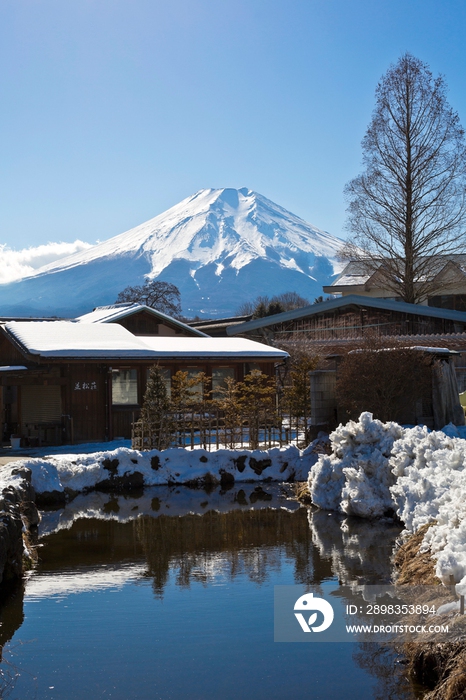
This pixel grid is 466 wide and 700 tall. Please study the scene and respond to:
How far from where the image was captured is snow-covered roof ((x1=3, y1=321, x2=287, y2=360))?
2227cm

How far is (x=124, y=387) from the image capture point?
78.8ft

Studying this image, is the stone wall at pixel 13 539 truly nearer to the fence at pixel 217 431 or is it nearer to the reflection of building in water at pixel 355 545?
the reflection of building in water at pixel 355 545

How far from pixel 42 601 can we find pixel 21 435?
14.6 m

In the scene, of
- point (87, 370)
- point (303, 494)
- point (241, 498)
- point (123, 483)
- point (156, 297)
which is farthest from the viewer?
point (156, 297)

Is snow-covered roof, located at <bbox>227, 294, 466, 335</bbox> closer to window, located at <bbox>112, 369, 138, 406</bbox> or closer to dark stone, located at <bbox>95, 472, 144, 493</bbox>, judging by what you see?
window, located at <bbox>112, 369, 138, 406</bbox>

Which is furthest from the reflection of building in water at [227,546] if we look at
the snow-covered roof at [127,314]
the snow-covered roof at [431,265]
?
the snow-covered roof at [431,265]

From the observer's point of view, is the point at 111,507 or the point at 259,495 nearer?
the point at 111,507

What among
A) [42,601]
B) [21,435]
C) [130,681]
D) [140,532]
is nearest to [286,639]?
[130,681]

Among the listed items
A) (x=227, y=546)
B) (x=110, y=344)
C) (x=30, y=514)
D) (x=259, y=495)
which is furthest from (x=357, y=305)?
(x=227, y=546)

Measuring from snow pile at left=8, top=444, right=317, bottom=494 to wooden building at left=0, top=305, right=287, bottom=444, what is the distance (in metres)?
4.94

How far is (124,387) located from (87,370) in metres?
1.45

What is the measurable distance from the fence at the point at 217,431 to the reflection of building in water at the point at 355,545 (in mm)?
5580

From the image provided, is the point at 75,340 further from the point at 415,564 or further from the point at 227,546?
the point at 415,564

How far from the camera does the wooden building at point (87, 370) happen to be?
22703 millimetres
